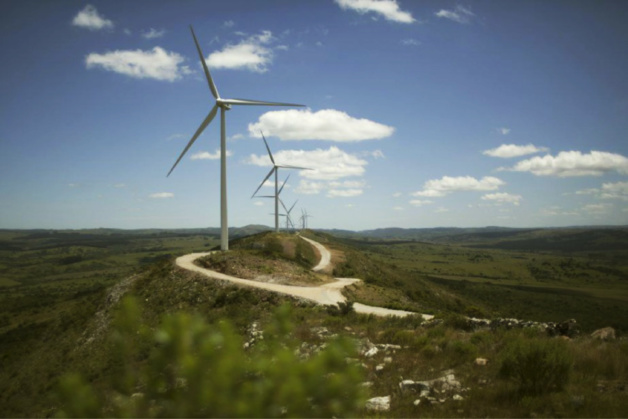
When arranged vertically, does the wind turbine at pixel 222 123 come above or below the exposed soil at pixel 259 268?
above

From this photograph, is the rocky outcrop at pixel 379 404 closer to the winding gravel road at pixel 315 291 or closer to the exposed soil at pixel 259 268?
the winding gravel road at pixel 315 291

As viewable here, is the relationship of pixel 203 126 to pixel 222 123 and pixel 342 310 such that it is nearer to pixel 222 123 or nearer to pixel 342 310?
pixel 222 123

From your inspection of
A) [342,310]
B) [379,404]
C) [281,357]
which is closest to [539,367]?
[379,404]

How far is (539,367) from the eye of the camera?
42.2 ft

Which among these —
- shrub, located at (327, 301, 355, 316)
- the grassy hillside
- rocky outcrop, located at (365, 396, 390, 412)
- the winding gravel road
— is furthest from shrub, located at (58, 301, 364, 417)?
the winding gravel road

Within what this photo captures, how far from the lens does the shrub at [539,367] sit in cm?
1255

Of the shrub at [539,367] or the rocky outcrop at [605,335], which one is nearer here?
the shrub at [539,367]

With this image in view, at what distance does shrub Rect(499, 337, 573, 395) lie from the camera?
494 inches

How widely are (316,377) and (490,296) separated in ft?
394

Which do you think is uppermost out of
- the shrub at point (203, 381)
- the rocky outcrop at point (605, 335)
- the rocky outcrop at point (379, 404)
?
the shrub at point (203, 381)

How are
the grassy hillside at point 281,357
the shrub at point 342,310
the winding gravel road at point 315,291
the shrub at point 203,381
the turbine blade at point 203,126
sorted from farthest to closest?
the turbine blade at point 203,126 → the winding gravel road at point 315,291 → the shrub at point 342,310 → the grassy hillside at point 281,357 → the shrub at point 203,381

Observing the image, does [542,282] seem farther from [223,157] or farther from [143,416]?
[143,416]

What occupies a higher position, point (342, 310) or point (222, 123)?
point (222, 123)

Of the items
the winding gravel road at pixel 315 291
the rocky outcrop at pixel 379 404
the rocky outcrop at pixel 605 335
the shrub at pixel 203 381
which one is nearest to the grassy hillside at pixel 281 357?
the shrub at pixel 203 381
